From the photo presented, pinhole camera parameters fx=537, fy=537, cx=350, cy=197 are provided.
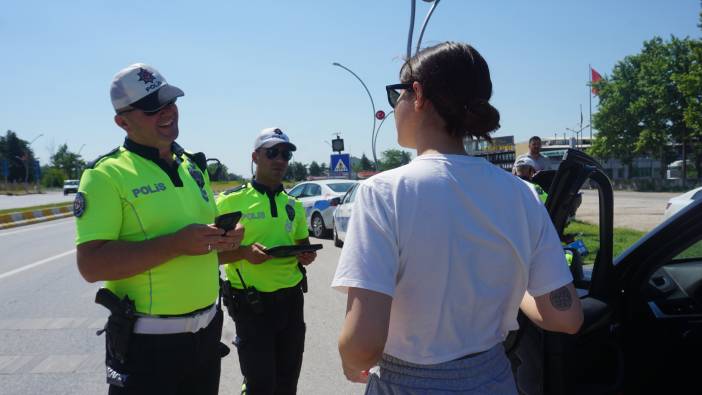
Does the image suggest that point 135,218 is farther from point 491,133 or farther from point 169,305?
point 491,133

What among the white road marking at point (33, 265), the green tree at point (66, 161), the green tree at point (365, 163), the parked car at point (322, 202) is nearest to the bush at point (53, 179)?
the green tree at point (66, 161)

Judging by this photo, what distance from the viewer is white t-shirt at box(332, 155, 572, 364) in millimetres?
1326

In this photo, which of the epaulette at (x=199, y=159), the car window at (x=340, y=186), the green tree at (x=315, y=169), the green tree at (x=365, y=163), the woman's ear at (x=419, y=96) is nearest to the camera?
the woman's ear at (x=419, y=96)

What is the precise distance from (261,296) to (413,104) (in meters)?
2.04

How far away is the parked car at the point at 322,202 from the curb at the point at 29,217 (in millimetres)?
12256

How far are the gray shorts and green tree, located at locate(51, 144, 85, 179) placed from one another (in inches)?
4086

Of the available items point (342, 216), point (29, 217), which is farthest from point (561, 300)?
point (29, 217)

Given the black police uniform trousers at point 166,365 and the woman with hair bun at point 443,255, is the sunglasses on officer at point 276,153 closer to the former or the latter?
the black police uniform trousers at point 166,365

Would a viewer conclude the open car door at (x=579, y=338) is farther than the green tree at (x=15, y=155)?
No

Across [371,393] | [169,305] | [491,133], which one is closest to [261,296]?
[169,305]

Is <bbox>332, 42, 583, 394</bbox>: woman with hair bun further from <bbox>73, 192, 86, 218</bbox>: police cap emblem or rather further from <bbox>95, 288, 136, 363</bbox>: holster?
<bbox>73, 192, 86, 218</bbox>: police cap emblem

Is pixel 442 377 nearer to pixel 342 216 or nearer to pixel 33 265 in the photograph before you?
pixel 342 216

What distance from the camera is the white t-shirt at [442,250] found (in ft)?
4.35

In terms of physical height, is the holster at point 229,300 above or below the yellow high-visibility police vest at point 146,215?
below
